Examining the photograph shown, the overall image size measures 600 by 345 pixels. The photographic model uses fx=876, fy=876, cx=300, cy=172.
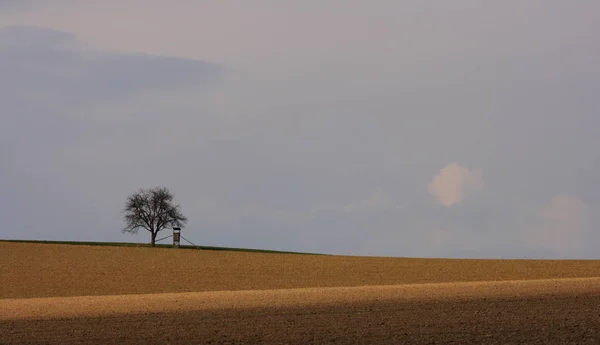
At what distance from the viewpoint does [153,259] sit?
49844mm

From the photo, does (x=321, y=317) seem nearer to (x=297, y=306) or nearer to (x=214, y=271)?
(x=297, y=306)

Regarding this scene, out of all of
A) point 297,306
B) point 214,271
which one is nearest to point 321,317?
point 297,306

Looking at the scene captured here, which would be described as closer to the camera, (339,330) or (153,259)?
(339,330)

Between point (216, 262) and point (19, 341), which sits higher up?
point (216, 262)

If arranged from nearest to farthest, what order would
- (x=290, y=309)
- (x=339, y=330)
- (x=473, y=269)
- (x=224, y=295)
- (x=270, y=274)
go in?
(x=339, y=330), (x=290, y=309), (x=224, y=295), (x=270, y=274), (x=473, y=269)

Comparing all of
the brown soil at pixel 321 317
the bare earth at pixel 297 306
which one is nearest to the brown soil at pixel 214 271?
the bare earth at pixel 297 306

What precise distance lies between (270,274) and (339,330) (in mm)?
21969

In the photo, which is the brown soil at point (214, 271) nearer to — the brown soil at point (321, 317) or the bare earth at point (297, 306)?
the bare earth at point (297, 306)

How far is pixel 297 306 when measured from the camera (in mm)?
24547

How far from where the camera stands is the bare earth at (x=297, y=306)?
747 inches

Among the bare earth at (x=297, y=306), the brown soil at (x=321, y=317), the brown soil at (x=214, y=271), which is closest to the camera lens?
the brown soil at (x=321, y=317)

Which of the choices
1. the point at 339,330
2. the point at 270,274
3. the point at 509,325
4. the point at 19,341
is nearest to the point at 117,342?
the point at 19,341

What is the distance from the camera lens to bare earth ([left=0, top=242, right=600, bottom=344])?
19.0m

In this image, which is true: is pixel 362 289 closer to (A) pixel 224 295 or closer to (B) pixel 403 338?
(A) pixel 224 295
